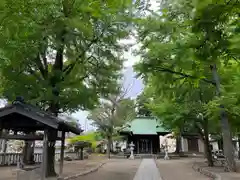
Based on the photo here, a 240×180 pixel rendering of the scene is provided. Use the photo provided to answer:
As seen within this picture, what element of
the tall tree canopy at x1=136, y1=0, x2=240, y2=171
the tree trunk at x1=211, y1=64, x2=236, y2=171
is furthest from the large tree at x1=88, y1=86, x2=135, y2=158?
the tree trunk at x1=211, y1=64, x2=236, y2=171

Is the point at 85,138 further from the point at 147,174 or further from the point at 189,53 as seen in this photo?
the point at 189,53

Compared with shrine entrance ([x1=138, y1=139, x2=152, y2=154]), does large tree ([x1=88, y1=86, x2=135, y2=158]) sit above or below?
above

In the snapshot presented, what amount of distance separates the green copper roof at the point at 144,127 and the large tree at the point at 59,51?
22.6 meters

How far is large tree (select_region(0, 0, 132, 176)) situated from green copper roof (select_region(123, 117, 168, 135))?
22.6m

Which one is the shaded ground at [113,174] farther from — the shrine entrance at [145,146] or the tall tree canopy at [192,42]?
the shrine entrance at [145,146]

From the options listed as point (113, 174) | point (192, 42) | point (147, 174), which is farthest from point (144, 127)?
point (192, 42)

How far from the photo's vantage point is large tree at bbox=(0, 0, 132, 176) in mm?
6242

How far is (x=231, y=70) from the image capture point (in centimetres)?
1318

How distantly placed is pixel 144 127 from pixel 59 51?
27.4m

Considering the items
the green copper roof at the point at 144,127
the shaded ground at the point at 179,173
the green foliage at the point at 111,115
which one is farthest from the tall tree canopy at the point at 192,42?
the green copper roof at the point at 144,127

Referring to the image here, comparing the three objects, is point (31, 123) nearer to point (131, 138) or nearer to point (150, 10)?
point (150, 10)

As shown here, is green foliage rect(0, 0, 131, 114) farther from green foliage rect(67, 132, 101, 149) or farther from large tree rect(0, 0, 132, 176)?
green foliage rect(67, 132, 101, 149)

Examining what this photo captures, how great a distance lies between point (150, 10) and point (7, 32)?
348 centimetres

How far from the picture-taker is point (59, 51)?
447 inches
